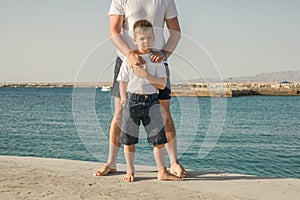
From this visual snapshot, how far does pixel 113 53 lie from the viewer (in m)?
4.94

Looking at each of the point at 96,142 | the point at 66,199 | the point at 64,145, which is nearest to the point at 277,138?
the point at 64,145

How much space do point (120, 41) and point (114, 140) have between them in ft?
3.58

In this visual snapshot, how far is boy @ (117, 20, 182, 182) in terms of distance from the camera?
4.61m

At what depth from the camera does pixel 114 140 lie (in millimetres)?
5098

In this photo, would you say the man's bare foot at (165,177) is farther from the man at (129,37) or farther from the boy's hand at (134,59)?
the boy's hand at (134,59)

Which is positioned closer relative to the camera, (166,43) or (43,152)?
(166,43)

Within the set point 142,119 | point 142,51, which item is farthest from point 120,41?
point 142,119

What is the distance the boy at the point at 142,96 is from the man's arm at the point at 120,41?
0.07 meters

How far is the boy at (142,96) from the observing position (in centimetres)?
461

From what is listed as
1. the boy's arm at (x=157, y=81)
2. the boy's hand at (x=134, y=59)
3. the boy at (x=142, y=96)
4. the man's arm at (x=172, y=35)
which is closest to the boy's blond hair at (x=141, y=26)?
the boy at (x=142, y=96)

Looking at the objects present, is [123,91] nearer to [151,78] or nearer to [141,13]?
[151,78]

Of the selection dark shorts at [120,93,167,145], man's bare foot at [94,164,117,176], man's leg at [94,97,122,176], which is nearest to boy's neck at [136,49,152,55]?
dark shorts at [120,93,167,145]

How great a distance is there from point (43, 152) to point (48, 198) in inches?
A: 451

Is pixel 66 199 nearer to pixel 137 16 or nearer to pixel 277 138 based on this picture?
pixel 137 16
